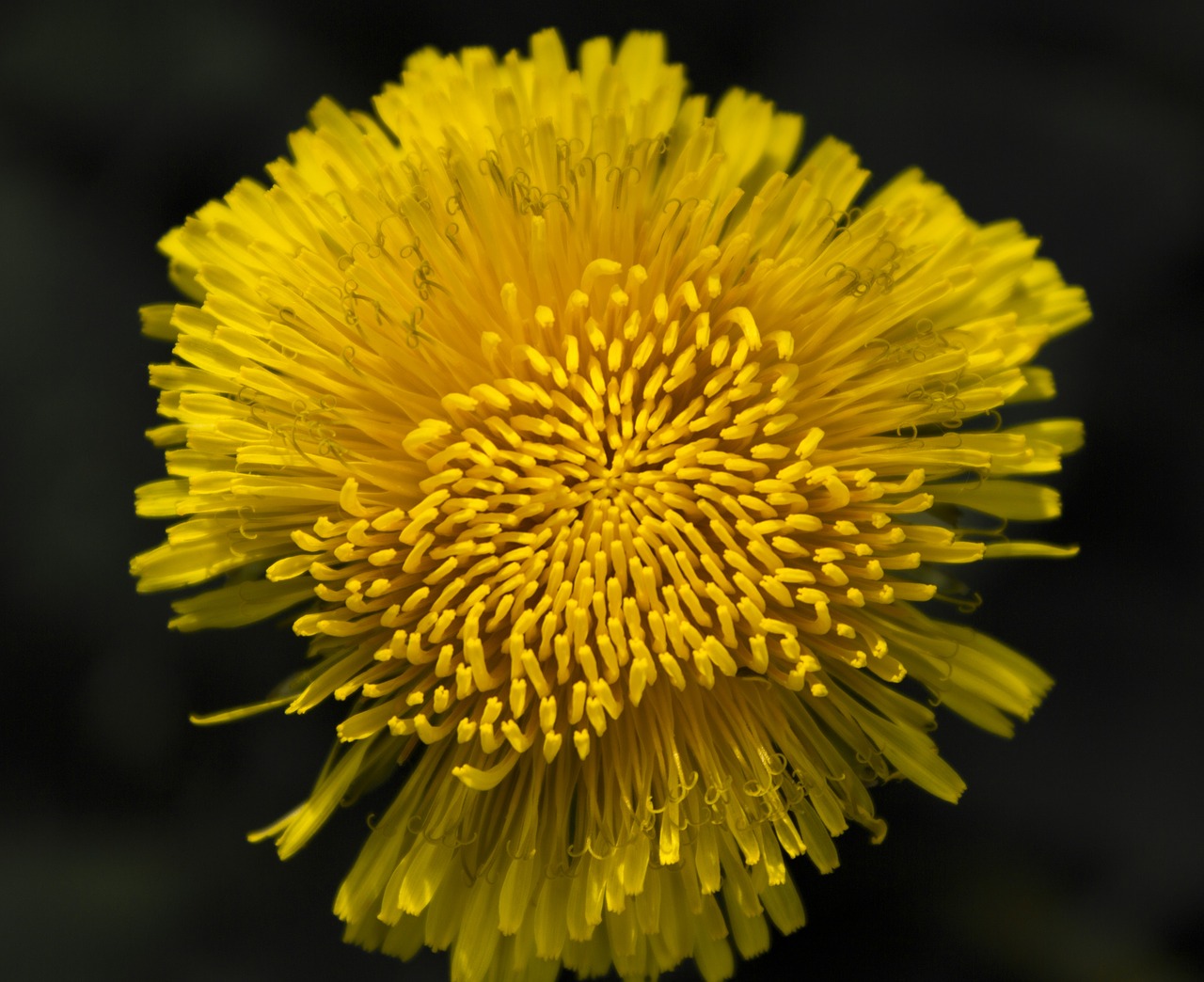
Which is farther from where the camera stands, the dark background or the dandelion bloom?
the dark background

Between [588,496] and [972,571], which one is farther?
[972,571]

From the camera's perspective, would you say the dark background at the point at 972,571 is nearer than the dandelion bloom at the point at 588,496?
No

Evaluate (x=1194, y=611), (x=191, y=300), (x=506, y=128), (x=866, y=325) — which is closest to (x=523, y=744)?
(x=866, y=325)

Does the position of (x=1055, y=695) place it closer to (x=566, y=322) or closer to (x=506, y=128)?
(x=566, y=322)

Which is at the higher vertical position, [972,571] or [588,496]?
[588,496]
